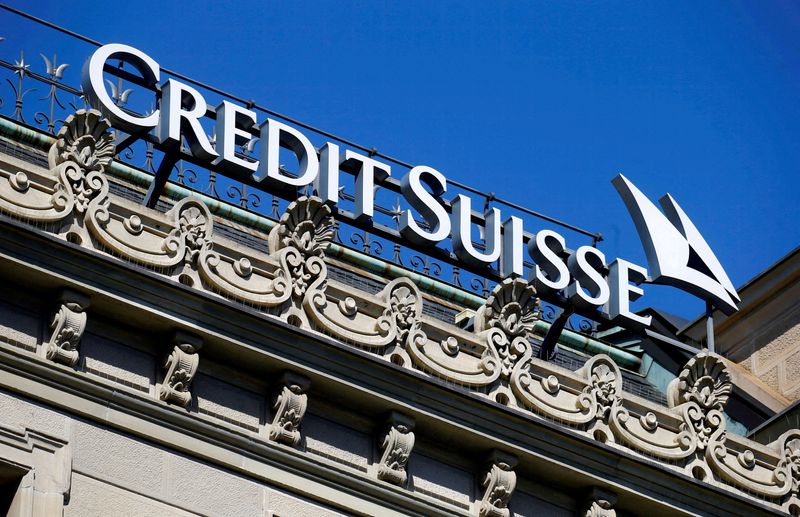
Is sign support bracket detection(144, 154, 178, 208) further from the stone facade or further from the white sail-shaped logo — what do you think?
the stone facade

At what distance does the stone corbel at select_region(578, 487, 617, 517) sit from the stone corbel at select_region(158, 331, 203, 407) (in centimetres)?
646

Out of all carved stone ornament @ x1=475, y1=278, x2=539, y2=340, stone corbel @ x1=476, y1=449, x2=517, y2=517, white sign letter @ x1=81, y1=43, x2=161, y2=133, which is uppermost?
white sign letter @ x1=81, y1=43, x2=161, y2=133

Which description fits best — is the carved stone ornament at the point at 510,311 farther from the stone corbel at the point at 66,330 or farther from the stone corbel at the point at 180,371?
the stone corbel at the point at 66,330

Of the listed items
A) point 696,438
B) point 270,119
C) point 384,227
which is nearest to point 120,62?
point 270,119

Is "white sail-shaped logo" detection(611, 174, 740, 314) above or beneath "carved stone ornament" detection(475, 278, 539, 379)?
above

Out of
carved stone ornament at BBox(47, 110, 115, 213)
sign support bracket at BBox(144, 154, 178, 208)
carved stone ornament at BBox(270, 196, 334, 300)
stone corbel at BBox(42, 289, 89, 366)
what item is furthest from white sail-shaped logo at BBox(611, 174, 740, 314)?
stone corbel at BBox(42, 289, 89, 366)

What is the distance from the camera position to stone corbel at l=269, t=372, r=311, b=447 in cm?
3353

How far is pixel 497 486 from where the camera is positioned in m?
35.1

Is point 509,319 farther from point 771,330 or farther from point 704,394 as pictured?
point 771,330

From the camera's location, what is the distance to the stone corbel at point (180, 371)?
3281 centimetres

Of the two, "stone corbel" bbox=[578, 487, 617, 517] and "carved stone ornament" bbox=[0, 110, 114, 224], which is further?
"stone corbel" bbox=[578, 487, 617, 517]

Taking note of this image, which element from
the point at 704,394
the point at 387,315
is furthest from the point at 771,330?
the point at 387,315

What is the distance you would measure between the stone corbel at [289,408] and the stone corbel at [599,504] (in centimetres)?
475

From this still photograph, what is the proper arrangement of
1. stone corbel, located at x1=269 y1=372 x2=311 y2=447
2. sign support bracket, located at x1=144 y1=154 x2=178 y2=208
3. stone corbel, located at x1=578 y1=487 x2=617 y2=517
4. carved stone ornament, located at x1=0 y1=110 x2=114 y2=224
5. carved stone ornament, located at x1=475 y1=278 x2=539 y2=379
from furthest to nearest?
sign support bracket, located at x1=144 y1=154 x2=178 y2=208
carved stone ornament, located at x1=475 y1=278 x2=539 y2=379
stone corbel, located at x1=578 y1=487 x2=617 y2=517
stone corbel, located at x1=269 y1=372 x2=311 y2=447
carved stone ornament, located at x1=0 y1=110 x2=114 y2=224
